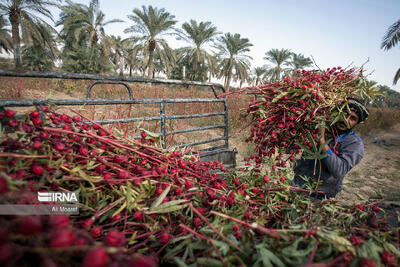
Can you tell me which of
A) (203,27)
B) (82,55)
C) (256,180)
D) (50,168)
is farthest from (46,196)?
(203,27)

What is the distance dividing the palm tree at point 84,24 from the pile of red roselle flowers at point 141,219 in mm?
19887

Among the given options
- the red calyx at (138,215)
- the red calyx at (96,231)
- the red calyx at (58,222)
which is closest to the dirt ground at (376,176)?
the red calyx at (138,215)

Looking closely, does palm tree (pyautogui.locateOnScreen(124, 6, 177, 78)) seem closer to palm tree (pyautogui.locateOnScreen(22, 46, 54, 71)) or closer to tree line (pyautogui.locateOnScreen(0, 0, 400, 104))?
tree line (pyautogui.locateOnScreen(0, 0, 400, 104))

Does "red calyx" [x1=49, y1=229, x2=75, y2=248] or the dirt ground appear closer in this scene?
"red calyx" [x1=49, y1=229, x2=75, y2=248]

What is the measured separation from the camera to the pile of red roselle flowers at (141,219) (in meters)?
0.41

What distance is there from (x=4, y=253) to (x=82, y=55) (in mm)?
21738

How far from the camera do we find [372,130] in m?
11.4

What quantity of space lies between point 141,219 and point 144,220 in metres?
0.03

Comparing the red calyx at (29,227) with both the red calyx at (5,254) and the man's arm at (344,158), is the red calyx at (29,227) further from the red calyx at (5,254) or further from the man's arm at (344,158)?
the man's arm at (344,158)

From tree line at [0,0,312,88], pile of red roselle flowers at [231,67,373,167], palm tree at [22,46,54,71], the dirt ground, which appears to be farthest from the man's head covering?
palm tree at [22,46,54,71]

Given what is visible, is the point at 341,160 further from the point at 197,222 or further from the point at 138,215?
the point at 138,215

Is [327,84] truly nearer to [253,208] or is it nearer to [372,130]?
[253,208]

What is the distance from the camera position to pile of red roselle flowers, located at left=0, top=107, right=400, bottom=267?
413 millimetres

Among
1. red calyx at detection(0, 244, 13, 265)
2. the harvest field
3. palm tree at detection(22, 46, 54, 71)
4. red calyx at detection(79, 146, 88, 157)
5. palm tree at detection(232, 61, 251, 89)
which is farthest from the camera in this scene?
palm tree at detection(232, 61, 251, 89)
